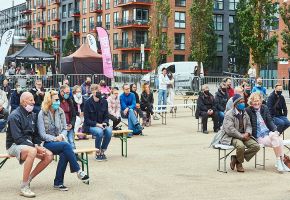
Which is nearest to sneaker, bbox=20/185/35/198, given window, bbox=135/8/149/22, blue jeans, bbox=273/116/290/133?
blue jeans, bbox=273/116/290/133

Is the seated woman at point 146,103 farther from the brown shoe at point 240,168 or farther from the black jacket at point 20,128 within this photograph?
the black jacket at point 20,128

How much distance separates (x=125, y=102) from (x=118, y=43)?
55.7m

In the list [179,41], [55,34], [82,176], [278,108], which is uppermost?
[55,34]

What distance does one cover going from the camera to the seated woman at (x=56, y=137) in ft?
28.5

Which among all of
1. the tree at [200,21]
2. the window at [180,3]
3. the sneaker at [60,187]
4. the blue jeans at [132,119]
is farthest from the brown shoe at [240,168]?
the window at [180,3]

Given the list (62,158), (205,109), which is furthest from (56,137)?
(205,109)

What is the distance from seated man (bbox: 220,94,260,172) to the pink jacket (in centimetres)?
483

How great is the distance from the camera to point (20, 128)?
8.34 meters

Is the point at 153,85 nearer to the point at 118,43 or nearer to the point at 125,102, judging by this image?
the point at 125,102

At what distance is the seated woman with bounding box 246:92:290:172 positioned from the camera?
1030 cm

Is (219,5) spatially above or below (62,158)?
above

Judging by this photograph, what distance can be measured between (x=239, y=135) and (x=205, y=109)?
6669 millimetres

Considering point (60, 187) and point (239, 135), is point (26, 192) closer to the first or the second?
point (60, 187)

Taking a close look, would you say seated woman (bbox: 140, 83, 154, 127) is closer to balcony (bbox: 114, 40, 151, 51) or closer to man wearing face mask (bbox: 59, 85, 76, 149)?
man wearing face mask (bbox: 59, 85, 76, 149)
